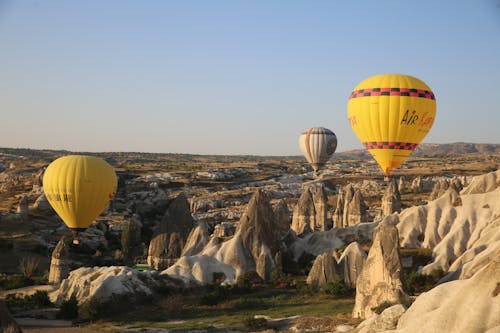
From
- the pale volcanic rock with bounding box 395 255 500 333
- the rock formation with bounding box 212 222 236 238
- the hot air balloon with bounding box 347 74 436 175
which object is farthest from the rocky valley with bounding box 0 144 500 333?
the hot air balloon with bounding box 347 74 436 175

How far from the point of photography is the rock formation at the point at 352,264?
45750mm

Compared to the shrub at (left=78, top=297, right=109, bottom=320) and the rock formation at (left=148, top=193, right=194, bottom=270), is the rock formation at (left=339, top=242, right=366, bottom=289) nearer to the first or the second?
the rock formation at (left=148, top=193, right=194, bottom=270)

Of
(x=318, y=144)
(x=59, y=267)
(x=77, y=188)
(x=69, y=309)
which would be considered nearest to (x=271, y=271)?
(x=69, y=309)

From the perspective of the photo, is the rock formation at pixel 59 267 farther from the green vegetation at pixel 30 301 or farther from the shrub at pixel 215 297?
the shrub at pixel 215 297

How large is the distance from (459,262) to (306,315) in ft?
45.5

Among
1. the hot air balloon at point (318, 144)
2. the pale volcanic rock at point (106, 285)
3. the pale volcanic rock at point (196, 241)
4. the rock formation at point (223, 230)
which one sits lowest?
the pale volcanic rock at point (106, 285)

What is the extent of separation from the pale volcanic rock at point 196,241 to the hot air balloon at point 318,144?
32166mm

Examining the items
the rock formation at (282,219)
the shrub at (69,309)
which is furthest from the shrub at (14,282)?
the rock formation at (282,219)

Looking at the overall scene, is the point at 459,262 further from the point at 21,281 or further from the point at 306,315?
the point at 21,281

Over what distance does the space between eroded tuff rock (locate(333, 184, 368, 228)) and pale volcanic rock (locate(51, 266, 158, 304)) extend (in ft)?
108

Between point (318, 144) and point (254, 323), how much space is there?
164 feet

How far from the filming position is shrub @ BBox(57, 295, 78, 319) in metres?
39.2

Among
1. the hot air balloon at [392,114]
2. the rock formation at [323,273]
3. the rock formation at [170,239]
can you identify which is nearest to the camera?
the rock formation at [323,273]

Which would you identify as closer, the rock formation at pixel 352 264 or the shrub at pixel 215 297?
the shrub at pixel 215 297
